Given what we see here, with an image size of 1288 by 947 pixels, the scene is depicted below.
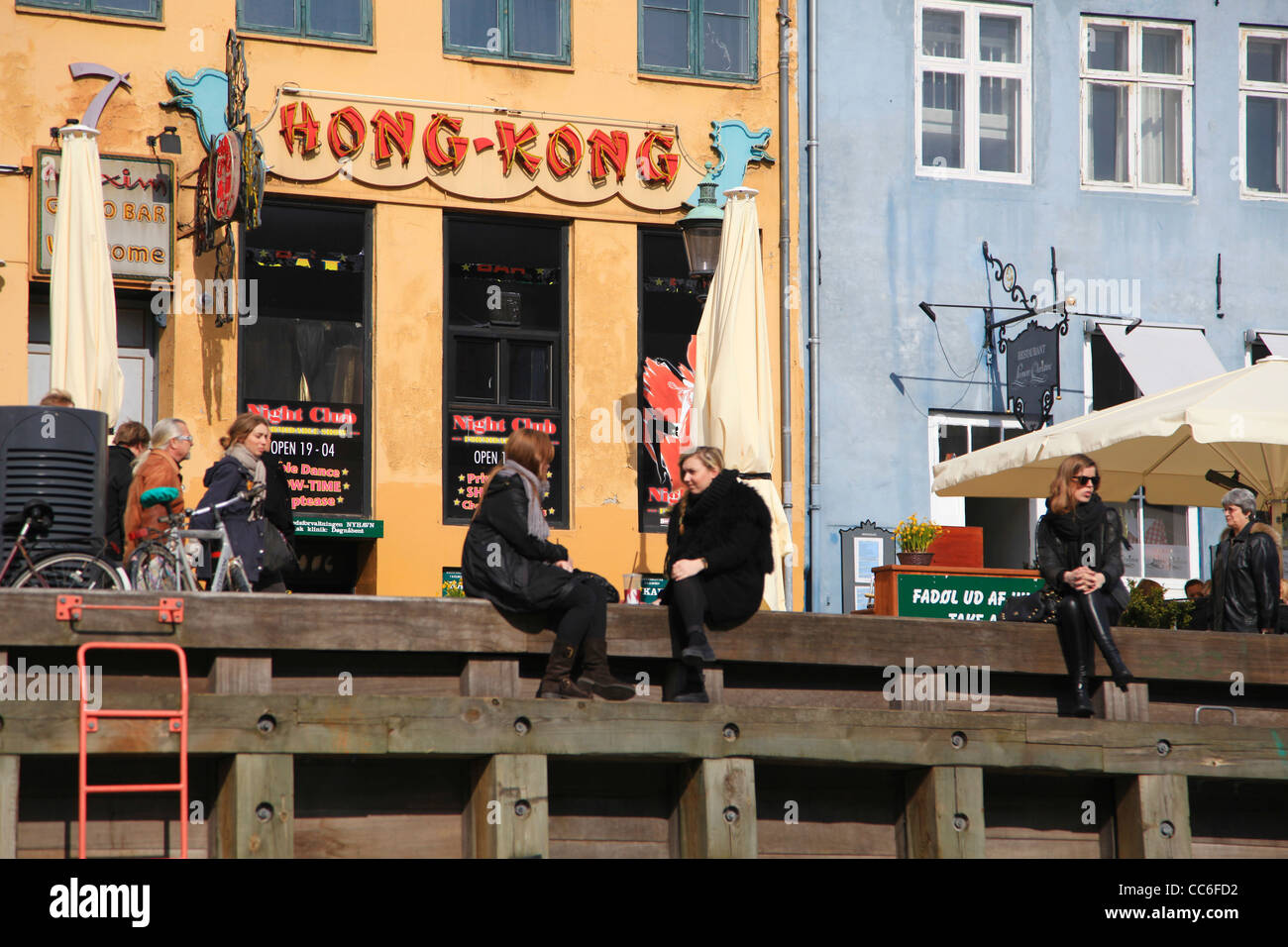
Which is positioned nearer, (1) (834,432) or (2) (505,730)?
(2) (505,730)

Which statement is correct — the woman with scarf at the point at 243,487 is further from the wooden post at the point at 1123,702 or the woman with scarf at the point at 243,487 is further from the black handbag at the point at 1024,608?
the wooden post at the point at 1123,702

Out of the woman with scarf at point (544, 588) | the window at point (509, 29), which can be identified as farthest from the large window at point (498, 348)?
the woman with scarf at point (544, 588)

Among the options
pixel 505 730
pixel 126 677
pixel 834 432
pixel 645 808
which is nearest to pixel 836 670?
pixel 645 808

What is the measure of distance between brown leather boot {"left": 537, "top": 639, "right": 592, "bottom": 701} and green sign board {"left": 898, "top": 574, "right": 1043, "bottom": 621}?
18.4 ft

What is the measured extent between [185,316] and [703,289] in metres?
4.58

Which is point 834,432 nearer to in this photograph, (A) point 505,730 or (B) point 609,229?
(B) point 609,229

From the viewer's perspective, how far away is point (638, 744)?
29.3 feet

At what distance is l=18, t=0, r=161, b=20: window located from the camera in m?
15.2

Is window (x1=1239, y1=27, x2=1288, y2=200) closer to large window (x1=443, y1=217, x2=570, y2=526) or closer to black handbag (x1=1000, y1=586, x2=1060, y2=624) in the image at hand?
large window (x1=443, y1=217, x2=570, y2=526)

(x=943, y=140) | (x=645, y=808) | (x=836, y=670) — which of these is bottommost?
(x=645, y=808)

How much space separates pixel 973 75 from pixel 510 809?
36.4 ft

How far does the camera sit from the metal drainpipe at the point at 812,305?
1677cm

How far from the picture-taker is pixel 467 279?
1628cm

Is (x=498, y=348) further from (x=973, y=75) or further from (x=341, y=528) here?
(x=973, y=75)
